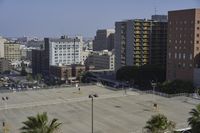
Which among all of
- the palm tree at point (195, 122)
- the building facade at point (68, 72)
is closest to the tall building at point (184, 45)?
the building facade at point (68, 72)

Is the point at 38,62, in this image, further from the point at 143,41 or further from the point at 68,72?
the point at 143,41

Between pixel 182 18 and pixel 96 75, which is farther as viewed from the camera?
pixel 96 75

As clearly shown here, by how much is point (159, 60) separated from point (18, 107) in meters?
52.2

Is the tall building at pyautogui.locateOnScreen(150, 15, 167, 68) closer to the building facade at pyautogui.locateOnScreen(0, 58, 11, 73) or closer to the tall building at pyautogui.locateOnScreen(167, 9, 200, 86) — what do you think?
the tall building at pyautogui.locateOnScreen(167, 9, 200, 86)

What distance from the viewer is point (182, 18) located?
65.5 m

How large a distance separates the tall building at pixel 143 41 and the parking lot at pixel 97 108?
3389 cm

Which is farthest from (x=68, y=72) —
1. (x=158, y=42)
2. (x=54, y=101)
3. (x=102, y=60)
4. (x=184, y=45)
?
(x=54, y=101)

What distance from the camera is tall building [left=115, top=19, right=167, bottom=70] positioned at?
84.5 meters

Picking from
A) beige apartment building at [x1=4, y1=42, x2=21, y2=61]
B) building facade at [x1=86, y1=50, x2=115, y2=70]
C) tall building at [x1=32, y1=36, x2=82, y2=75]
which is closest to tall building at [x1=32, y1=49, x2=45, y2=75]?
tall building at [x1=32, y1=36, x2=82, y2=75]

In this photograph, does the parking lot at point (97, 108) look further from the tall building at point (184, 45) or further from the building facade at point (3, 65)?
the building facade at point (3, 65)

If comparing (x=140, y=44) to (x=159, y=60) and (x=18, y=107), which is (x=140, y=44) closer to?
(x=159, y=60)

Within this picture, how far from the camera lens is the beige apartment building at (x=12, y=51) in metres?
166

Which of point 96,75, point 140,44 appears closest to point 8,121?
point 140,44

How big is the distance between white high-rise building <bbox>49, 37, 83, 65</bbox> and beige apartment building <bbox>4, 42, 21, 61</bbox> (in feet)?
159
